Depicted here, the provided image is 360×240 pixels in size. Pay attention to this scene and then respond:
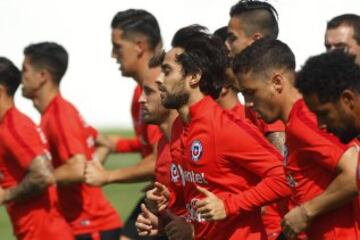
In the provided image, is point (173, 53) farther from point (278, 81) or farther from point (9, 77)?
point (9, 77)

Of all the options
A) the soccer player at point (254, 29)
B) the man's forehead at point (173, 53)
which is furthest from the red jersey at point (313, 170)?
the soccer player at point (254, 29)

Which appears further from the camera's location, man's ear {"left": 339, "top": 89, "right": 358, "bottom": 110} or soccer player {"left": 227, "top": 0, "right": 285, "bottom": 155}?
soccer player {"left": 227, "top": 0, "right": 285, "bottom": 155}

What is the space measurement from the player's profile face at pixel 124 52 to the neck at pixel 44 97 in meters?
0.57

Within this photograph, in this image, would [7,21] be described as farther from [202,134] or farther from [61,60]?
[202,134]

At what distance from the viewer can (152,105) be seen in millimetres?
8945

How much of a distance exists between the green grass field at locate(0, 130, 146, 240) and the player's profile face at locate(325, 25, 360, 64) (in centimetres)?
606

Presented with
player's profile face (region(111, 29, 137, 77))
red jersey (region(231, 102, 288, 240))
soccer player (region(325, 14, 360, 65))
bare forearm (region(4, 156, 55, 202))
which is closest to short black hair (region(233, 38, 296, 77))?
red jersey (region(231, 102, 288, 240))

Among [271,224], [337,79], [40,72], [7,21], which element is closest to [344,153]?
[337,79]

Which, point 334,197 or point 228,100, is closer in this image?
point 334,197

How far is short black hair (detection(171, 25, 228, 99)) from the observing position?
7961 mm

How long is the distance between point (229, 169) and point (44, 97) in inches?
154

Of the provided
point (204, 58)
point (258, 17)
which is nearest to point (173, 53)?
point (204, 58)

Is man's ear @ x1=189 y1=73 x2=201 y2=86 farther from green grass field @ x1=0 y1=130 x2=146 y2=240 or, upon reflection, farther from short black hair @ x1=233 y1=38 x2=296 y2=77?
green grass field @ x1=0 y1=130 x2=146 y2=240

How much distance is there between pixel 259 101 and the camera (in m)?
7.72
